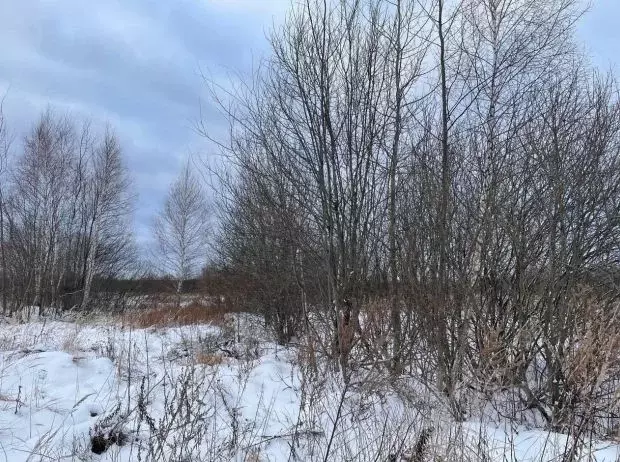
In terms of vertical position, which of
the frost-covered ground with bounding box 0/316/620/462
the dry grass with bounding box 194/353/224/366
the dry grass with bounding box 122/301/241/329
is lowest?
the frost-covered ground with bounding box 0/316/620/462

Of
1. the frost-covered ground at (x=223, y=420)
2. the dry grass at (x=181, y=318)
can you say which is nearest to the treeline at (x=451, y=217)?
the frost-covered ground at (x=223, y=420)

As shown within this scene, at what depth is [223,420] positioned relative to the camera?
370 centimetres

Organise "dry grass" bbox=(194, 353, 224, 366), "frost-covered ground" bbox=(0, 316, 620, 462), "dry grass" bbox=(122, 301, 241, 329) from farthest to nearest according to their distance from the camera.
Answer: "dry grass" bbox=(122, 301, 241, 329), "dry grass" bbox=(194, 353, 224, 366), "frost-covered ground" bbox=(0, 316, 620, 462)

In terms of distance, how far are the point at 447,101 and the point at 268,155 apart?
2418 millimetres

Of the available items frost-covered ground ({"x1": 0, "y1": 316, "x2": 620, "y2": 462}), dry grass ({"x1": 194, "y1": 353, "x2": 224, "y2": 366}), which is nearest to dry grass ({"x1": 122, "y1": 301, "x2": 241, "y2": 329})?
dry grass ({"x1": 194, "y1": 353, "x2": 224, "y2": 366})

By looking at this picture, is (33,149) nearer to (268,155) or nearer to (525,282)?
(268,155)

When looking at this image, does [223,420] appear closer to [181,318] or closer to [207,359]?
[207,359]

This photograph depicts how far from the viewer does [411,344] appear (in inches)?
190

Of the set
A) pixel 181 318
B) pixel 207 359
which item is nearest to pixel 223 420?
pixel 207 359

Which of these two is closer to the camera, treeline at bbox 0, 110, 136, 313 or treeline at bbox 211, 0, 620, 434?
treeline at bbox 211, 0, 620, 434

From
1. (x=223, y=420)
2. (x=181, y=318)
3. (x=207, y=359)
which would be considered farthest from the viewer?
(x=181, y=318)

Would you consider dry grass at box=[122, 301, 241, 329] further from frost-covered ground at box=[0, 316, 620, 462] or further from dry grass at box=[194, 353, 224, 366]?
frost-covered ground at box=[0, 316, 620, 462]

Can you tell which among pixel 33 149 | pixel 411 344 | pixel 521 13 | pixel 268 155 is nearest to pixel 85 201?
pixel 33 149

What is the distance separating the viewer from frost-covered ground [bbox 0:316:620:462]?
301 centimetres
